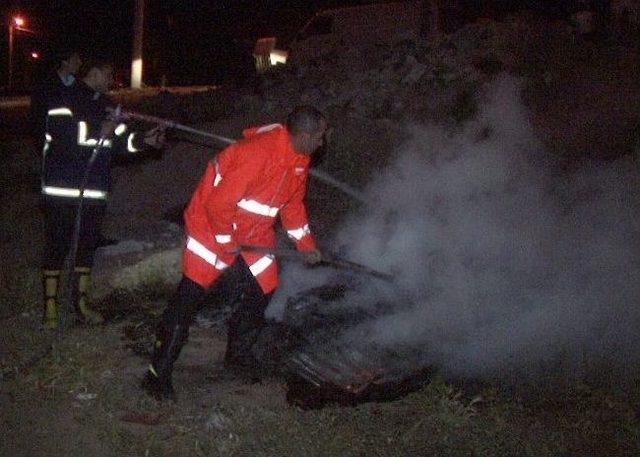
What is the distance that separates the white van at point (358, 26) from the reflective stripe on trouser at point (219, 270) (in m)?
9.63

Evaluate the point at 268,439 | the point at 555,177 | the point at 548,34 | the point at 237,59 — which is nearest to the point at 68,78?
the point at 268,439

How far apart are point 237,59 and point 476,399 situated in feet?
96.9

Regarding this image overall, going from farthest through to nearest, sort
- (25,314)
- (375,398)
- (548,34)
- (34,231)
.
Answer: (548,34)
(34,231)
(25,314)
(375,398)

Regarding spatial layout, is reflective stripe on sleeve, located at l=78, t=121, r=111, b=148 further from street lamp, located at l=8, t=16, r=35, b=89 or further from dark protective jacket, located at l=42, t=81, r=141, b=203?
street lamp, located at l=8, t=16, r=35, b=89

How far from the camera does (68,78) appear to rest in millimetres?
4980

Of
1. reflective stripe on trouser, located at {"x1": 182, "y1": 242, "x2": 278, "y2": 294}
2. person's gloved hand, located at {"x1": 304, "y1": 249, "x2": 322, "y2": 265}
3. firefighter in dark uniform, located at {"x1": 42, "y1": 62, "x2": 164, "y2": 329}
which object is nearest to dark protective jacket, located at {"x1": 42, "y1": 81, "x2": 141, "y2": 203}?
firefighter in dark uniform, located at {"x1": 42, "y1": 62, "x2": 164, "y2": 329}

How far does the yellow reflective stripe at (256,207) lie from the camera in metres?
4.05

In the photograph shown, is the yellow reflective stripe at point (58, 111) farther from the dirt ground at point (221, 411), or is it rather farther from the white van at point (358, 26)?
the white van at point (358, 26)

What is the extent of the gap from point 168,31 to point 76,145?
2998 cm

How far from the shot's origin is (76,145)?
16.4ft

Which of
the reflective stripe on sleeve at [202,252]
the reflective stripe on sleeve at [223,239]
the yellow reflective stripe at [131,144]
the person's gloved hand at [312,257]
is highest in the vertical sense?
the yellow reflective stripe at [131,144]

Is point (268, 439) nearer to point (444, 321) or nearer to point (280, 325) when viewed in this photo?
point (280, 325)

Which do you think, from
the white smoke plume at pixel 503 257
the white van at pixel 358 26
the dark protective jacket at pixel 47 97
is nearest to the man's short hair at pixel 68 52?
the dark protective jacket at pixel 47 97

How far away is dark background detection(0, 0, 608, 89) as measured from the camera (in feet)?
99.4
